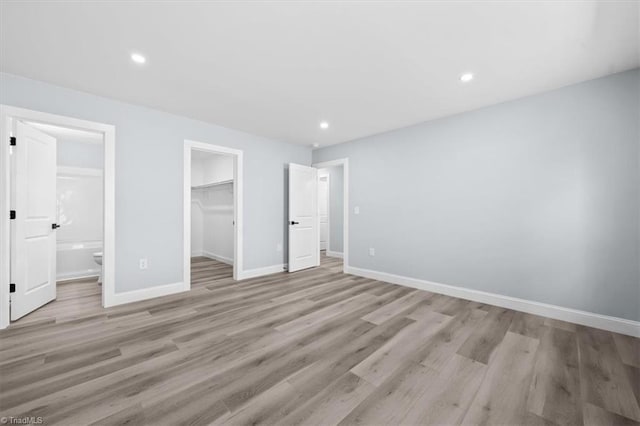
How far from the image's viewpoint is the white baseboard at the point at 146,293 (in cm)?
311

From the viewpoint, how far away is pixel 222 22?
185cm

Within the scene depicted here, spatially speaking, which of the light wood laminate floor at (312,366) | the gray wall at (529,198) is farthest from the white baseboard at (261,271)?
the gray wall at (529,198)

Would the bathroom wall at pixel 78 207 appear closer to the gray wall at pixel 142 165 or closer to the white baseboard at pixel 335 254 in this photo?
the gray wall at pixel 142 165

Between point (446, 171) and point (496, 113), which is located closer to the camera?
point (496, 113)

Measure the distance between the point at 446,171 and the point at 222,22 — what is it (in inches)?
124

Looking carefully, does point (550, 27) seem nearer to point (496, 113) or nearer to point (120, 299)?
point (496, 113)

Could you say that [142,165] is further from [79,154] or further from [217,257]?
[217,257]

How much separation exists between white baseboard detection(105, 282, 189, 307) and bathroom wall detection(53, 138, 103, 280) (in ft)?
7.24

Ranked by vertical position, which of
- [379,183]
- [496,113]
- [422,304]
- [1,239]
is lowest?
[422,304]

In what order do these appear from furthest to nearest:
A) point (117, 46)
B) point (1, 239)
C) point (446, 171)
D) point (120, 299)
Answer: point (446, 171) → point (120, 299) → point (1, 239) → point (117, 46)

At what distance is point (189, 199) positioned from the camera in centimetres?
376

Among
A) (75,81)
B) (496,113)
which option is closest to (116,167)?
(75,81)

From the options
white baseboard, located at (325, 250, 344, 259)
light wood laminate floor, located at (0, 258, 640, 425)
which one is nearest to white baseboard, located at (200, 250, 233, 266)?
white baseboard, located at (325, 250, 344, 259)

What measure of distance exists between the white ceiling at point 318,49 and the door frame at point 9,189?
1.27 ft
